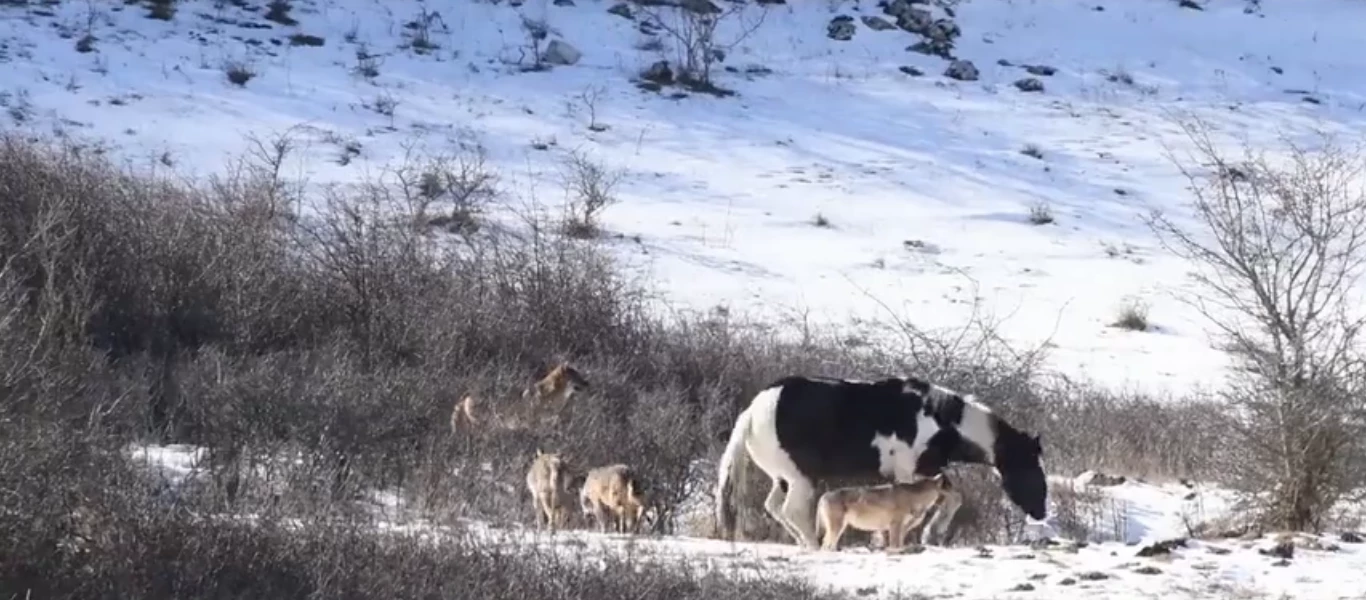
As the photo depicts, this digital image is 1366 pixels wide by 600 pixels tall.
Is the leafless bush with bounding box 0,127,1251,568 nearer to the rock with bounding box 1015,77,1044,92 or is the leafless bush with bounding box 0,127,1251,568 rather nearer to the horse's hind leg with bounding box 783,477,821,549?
the horse's hind leg with bounding box 783,477,821,549

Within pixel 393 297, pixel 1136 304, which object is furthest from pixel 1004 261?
pixel 393 297

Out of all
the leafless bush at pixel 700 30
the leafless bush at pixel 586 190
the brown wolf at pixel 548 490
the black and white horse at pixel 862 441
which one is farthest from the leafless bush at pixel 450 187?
the black and white horse at pixel 862 441

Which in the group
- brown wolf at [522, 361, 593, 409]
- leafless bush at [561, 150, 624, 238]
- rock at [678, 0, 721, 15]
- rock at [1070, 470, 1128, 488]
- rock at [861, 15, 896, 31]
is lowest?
leafless bush at [561, 150, 624, 238]

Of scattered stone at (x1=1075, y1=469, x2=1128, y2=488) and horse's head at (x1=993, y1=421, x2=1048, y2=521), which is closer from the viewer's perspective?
horse's head at (x1=993, y1=421, x2=1048, y2=521)

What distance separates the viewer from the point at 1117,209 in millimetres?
24359

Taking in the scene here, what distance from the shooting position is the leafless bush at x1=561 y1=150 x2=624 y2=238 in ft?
67.7

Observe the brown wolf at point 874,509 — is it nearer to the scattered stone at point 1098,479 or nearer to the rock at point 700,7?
the scattered stone at point 1098,479

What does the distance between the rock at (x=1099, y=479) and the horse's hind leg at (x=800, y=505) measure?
265 cm

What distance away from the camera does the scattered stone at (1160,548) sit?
8234mm

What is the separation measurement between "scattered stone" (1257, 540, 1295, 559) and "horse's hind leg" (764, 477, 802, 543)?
2790 millimetres

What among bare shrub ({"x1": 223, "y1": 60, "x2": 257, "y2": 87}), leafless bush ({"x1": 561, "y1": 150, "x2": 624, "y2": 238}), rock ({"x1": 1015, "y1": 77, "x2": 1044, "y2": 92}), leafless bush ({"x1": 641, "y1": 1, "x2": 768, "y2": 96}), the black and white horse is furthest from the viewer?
rock ({"x1": 1015, "y1": 77, "x2": 1044, "y2": 92})

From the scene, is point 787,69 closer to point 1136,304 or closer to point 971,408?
point 1136,304

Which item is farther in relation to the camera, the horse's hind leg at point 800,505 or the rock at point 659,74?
the rock at point 659,74

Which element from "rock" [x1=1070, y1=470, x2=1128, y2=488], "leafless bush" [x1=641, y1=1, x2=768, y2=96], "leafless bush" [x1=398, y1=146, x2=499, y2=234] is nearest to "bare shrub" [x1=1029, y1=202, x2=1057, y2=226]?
"leafless bush" [x1=641, y1=1, x2=768, y2=96]
